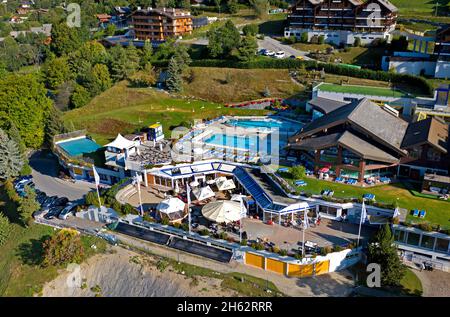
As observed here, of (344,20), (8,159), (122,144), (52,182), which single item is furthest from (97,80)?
(344,20)

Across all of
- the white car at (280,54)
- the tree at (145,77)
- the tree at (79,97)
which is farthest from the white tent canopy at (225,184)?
the white car at (280,54)

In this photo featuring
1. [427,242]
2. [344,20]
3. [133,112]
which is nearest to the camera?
[427,242]

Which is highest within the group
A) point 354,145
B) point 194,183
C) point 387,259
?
point 354,145

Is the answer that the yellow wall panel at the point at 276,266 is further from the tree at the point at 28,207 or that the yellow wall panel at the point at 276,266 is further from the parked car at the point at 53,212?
the tree at the point at 28,207

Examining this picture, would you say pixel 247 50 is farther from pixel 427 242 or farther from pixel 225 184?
pixel 427 242

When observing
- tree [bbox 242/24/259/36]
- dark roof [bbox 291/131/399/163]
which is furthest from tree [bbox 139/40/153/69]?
dark roof [bbox 291/131/399/163]

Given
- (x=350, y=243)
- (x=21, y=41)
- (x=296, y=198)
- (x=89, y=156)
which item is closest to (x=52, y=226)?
(x=89, y=156)
